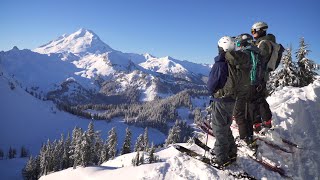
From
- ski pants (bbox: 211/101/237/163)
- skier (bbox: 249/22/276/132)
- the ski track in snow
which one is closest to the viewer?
ski pants (bbox: 211/101/237/163)

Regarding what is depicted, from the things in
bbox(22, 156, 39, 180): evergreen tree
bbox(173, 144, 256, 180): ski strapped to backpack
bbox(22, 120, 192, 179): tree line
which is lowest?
bbox(22, 156, 39, 180): evergreen tree

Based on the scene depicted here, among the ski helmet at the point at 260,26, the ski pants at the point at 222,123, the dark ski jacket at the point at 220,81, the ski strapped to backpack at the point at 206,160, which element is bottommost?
the ski strapped to backpack at the point at 206,160

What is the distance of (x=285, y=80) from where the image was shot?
36719mm

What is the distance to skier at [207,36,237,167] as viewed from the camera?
28.1ft

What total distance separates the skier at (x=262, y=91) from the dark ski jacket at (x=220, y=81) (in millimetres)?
2019

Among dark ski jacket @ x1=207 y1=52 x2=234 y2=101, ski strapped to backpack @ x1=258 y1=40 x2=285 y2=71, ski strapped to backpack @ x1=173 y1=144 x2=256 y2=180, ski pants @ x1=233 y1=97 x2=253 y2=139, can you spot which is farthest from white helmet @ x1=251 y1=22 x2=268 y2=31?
ski strapped to backpack @ x1=173 y1=144 x2=256 y2=180

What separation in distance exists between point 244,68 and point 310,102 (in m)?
7.56

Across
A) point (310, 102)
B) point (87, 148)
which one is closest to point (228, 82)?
point (310, 102)

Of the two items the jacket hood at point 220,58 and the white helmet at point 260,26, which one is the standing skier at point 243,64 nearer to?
the jacket hood at point 220,58

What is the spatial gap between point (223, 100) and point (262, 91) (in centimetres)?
270

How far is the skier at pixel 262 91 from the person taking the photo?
10.8m

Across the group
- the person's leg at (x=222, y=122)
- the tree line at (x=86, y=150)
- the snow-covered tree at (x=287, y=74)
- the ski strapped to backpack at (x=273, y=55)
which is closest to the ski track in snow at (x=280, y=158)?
the person's leg at (x=222, y=122)

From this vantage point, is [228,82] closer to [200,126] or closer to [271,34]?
[271,34]

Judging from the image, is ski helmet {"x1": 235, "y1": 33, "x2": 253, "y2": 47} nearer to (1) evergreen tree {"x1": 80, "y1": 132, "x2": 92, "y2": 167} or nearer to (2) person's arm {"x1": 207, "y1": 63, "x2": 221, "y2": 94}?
(2) person's arm {"x1": 207, "y1": 63, "x2": 221, "y2": 94}
